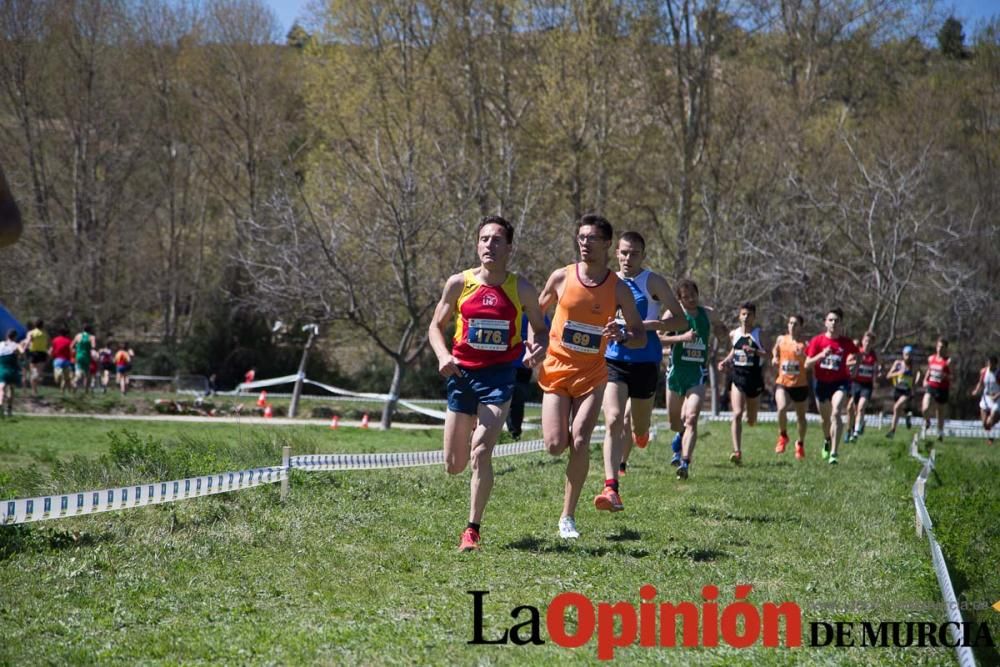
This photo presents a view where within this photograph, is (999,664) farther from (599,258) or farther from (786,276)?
(786,276)

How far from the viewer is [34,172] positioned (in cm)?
4806

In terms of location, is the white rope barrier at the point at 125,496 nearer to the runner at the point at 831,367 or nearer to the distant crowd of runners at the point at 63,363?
the runner at the point at 831,367

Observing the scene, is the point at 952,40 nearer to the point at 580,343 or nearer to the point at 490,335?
the point at 580,343

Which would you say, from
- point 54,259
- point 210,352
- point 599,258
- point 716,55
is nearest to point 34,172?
point 54,259

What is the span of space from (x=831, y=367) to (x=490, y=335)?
10284 mm

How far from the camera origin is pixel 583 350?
30.5 feet

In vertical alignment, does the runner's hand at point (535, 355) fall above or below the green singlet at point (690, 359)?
above

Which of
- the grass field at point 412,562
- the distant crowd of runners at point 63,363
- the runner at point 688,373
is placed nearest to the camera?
the grass field at point 412,562

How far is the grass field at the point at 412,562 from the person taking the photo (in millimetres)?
5863

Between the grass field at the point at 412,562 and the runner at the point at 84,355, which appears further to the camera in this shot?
the runner at the point at 84,355

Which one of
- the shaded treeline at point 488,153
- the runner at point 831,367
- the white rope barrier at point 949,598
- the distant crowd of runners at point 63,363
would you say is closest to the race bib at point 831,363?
the runner at point 831,367

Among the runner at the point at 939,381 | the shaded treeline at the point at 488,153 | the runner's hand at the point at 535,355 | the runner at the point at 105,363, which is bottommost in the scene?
the runner at the point at 105,363

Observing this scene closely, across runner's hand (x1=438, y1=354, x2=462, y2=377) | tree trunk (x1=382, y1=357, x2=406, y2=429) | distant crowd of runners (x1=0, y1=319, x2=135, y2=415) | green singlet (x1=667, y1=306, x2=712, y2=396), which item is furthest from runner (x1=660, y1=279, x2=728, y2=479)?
tree trunk (x1=382, y1=357, x2=406, y2=429)

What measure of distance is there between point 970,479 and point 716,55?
2614cm
